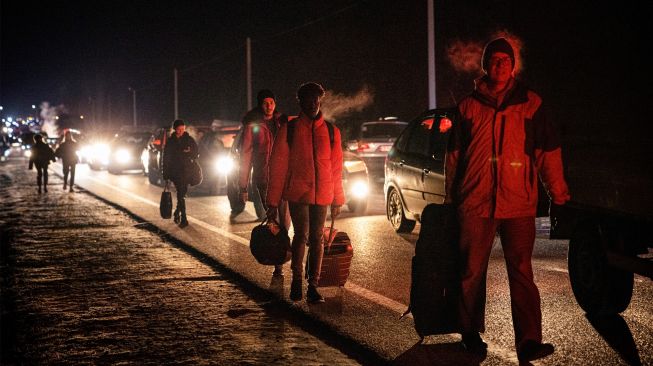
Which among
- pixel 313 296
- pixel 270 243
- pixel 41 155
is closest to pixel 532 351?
pixel 313 296

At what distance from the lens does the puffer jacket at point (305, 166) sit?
23.1ft

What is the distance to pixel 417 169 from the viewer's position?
11047 mm

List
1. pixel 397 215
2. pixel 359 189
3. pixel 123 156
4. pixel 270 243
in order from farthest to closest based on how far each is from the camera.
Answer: pixel 123 156 → pixel 359 189 → pixel 397 215 → pixel 270 243

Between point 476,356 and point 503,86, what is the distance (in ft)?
5.57

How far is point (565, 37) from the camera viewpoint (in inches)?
1286

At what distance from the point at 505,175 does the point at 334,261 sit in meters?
2.56

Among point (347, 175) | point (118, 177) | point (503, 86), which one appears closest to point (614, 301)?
point (503, 86)

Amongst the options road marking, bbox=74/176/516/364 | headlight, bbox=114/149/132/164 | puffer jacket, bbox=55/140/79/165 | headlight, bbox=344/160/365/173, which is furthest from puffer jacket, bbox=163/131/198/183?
headlight, bbox=114/149/132/164

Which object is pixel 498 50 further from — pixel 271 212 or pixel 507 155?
pixel 271 212

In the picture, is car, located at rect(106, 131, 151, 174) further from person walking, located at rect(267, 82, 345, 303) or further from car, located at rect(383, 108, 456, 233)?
person walking, located at rect(267, 82, 345, 303)

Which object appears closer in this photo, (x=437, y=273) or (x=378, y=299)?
(x=437, y=273)

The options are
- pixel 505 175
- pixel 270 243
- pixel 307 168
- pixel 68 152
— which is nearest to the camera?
pixel 505 175

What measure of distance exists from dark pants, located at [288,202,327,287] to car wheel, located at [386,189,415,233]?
15.7 feet

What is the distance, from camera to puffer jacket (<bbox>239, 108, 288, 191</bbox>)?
9.20 meters
